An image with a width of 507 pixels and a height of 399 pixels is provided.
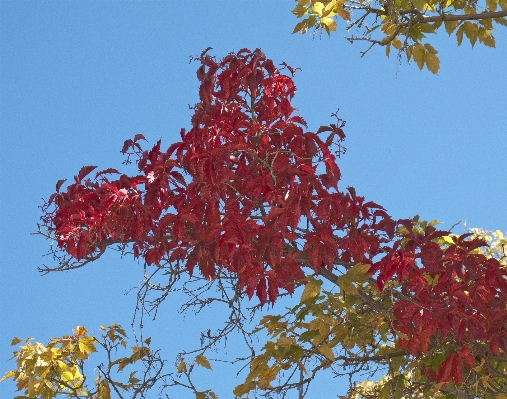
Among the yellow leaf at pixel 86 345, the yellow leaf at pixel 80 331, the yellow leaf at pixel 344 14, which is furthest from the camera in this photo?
the yellow leaf at pixel 80 331

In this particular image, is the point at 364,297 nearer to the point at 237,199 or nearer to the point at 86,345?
the point at 237,199

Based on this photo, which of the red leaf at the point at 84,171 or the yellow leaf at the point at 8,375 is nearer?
the red leaf at the point at 84,171

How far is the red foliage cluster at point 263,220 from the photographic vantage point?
10.0 ft

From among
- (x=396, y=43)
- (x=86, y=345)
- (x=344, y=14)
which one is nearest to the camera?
(x=344, y=14)

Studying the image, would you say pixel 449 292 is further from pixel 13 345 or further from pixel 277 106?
pixel 13 345


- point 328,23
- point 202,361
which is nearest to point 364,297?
point 202,361

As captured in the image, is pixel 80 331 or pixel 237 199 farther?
pixel 80 331

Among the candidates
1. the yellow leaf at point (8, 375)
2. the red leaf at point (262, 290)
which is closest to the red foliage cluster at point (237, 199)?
the red leaf at point (262, 290)

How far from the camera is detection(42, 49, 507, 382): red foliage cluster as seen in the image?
10.0ft

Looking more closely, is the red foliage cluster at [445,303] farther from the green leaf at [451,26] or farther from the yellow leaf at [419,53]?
the green leaf at [451,26]

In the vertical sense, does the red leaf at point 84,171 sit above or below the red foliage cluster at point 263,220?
above

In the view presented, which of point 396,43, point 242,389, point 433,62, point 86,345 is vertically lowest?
point 242,389

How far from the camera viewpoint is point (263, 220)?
9.87 feet

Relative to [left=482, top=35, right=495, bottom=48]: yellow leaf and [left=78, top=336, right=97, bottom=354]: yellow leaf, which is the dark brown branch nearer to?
[left=78, top=336, right=97, bottom=354]: yellow leaf
